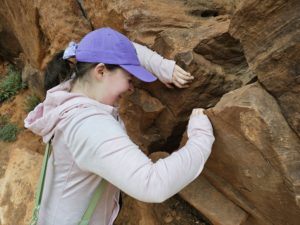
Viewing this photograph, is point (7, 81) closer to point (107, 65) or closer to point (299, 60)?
point (107, 65)

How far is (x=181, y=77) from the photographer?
3.09 m

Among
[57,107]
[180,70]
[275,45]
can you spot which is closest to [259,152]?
[275,45]

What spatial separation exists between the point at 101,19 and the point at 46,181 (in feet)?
6.90

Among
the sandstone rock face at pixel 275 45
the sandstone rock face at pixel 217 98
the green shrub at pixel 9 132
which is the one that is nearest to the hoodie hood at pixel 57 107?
the sandstone rock face at pixel 217 98

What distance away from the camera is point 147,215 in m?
3.58

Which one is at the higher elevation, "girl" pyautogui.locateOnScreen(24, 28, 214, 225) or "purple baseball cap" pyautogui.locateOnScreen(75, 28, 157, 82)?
"purple baseball cap" pyautogui.locateOnScreen(75, 28, 157, 82)

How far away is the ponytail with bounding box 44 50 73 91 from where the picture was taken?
8.66 feet

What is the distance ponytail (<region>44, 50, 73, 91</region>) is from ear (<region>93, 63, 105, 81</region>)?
0.30m

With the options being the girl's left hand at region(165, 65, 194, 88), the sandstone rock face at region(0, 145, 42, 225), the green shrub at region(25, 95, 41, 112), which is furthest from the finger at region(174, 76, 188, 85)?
the green shrub at region(25, 95, 41, 112)

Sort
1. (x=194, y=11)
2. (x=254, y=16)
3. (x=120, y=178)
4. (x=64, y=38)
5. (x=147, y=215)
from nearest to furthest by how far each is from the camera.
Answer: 1. (x=120, y=178)
2. (x=254, y=16)
3. (x=147, y=215)
4. (x=194, y=11)
5. (x=64, y=38)

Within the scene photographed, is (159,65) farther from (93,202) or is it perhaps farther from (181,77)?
(93,202)

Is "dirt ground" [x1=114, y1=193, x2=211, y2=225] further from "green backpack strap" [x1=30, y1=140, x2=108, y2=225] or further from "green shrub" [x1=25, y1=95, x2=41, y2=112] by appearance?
"green shrub" [x1=25, y1=95, x2=41, y2=112]

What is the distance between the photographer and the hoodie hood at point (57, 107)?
2.29m

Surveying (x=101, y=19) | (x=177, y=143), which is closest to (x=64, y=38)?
(x=101, y=19)
